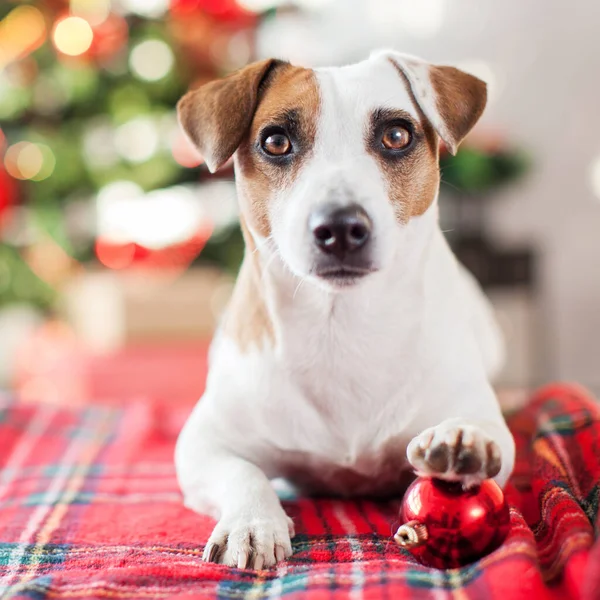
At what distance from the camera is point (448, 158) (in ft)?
11.4

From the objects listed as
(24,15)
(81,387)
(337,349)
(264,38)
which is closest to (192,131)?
(337,349)

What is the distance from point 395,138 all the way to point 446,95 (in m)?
0.14

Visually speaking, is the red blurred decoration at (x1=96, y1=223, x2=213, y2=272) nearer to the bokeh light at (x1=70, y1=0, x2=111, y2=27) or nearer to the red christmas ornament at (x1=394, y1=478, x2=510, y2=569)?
the bokeh light at (x1=70, y1=0, x2=111, y2=27)

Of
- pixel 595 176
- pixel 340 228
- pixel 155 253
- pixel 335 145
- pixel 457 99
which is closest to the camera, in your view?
pixel 340 228

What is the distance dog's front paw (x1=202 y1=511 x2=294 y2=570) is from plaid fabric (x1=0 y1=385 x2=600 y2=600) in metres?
0.02

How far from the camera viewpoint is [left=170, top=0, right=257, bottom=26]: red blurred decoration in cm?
320

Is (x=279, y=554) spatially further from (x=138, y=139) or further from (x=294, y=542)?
(x=138, y=139)

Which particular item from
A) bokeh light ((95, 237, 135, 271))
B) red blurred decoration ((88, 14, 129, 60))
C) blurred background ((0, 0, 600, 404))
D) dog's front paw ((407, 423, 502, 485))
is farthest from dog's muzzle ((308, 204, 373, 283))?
red blurred decoration ((88, 14, 129, 60))

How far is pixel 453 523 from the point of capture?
100 centimetres

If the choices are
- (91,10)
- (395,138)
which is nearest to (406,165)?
(395,138)

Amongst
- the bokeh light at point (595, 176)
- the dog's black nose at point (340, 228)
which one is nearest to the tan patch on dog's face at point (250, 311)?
the dog's black nose at point (340, 228)

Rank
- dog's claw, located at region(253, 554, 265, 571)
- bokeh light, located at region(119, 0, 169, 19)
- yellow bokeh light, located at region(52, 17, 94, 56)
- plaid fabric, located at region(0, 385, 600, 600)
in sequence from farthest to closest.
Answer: bokeh light, located at region(119, 0, 169, 19) < yellow bokeh light, located at region(52, 17, 94, 56) < dog's claw, located at region(253, 554, 265, 571) < plaid fabric, located at region(0, 385, 600, 600)

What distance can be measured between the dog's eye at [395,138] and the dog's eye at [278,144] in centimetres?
16

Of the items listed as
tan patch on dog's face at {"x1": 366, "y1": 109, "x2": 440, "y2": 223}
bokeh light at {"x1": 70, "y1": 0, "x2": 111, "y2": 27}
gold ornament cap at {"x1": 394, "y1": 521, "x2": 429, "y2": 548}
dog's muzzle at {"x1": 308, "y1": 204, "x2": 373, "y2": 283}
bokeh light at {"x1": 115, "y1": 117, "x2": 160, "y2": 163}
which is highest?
bokeh light at {"x1": 70, "y1": 0, "x2": 111, "y2": 27}
